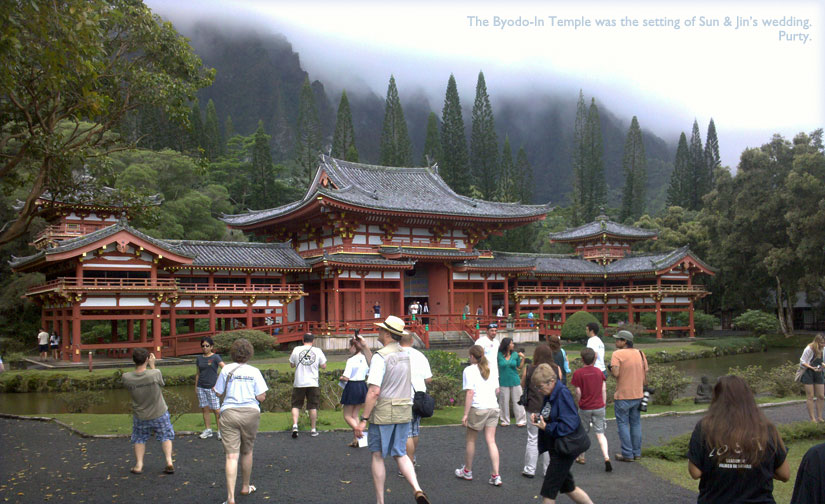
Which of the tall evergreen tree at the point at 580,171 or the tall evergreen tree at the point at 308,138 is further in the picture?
the tall evergreen tree at the point at 580,171

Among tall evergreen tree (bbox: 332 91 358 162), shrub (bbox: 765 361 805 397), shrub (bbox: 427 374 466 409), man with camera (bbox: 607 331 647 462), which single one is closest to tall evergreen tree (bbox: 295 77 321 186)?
tall evergreen tree (bbox: 332 91 358 162)

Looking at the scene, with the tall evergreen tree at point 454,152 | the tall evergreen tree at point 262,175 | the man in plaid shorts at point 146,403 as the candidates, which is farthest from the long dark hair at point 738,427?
the tall evergreen tree at point 454,152

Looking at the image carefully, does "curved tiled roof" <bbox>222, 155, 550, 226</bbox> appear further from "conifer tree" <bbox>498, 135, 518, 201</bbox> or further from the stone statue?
"conifer tree" <bbox>498, 135, 518, 201</bbox>

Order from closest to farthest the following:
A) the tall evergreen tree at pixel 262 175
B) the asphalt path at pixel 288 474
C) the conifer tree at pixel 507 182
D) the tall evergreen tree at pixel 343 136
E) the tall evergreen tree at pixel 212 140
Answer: the asphalt path at pixel 288 474
the tall evergreen tree at pixel 262 175
the tall evergreen tree at pixel 212 140
the tall evergreen tree at pixel 343 136
the conifer tree at pixel 507 182

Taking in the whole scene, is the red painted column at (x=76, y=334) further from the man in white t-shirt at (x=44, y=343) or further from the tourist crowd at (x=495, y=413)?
the tourist crowd at (x=495, y=413)

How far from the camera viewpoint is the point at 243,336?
80.7ft

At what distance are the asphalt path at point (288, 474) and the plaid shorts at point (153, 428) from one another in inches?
21.2

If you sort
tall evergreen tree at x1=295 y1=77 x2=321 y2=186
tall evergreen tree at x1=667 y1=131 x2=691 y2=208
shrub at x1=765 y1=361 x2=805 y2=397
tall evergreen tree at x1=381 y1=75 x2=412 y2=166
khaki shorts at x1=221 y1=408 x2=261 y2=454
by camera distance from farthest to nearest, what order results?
1. tall evergreen tree at x1=667 y1=131 x2=691 y2=208
2. tall evergreen tree at x1=295 y1=77 x2=321 y2=186
3. tall evergreen tree at x1=381 y1=75 x2=412 y2=166
4. shrub at x1=765 y1=361 x2=805 y2=397
5. khaki shorts at x1=221 y1=408 x2=261 y2=454

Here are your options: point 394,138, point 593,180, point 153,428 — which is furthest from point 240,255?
point 593,180

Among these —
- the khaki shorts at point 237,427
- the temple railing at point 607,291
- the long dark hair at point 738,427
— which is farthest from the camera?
the temple railing at point 607,291

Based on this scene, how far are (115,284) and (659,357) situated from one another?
24.4m

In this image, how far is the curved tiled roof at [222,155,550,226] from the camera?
106 feet

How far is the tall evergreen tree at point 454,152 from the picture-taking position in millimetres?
60156

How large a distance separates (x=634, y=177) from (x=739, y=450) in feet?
253
